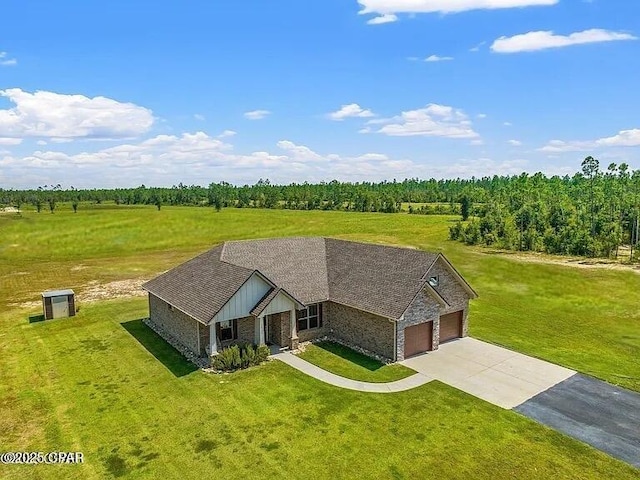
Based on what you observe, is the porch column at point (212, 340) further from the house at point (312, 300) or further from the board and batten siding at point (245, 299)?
the board and batten siding at point (245, 299)

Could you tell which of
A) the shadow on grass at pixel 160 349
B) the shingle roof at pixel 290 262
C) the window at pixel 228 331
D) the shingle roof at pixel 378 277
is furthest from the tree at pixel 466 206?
the window at pixel 228 331

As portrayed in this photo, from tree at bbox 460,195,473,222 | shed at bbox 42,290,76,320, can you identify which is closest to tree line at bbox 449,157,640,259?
tree at bbox 460,195,473,222

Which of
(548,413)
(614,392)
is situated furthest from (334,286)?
(614,392)

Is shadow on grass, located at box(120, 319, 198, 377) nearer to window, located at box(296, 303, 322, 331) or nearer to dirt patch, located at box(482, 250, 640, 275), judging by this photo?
window, located at box(296, 303, 322, 331)

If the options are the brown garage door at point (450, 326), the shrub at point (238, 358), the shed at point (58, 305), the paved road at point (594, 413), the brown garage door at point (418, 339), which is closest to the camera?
the paved road at point (594, 413)

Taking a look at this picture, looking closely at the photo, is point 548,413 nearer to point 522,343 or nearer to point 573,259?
point 522,343

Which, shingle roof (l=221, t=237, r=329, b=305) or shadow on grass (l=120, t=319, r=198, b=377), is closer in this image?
shadow on grass (l=120, t=319, r=198, b=377)

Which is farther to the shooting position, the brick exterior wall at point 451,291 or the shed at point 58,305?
the shed at point 58,305
